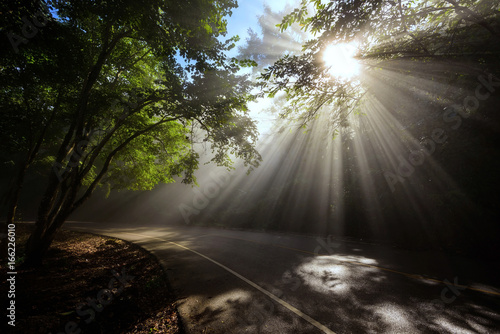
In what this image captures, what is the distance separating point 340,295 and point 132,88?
10.2m

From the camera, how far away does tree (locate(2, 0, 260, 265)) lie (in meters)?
5.01

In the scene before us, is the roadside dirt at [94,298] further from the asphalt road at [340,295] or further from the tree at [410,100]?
the tree at [410,100]

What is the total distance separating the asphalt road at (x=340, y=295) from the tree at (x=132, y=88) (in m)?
4.10

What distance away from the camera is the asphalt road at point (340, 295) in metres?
3.23

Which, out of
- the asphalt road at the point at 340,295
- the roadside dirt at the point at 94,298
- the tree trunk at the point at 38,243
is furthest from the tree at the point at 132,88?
the asphalt road at the point at 340,295

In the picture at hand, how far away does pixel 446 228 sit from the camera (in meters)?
8.61

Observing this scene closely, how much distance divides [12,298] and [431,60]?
1151cm

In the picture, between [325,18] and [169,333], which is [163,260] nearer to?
[169,333]

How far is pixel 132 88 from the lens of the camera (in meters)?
8.30

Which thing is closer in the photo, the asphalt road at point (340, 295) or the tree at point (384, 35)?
the asphalt road at point (340, 295)

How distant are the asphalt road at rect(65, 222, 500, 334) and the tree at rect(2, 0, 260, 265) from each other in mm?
4100

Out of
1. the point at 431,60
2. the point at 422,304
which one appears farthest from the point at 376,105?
the point at 422,304

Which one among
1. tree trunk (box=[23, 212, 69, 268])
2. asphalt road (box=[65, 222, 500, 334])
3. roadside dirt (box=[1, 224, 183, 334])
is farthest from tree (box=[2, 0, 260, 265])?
asphalt road (box=[65, 222, 500, 334])

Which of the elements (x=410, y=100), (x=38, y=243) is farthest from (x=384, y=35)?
(x=38, y=243)
